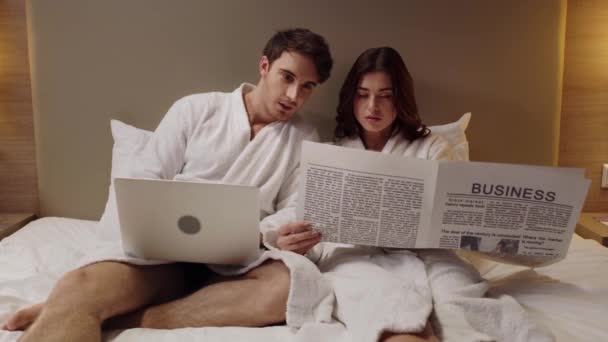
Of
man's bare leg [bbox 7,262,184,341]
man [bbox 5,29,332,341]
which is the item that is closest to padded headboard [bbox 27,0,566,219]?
man [bbox 5,29,332,341]

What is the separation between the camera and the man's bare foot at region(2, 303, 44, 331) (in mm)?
948

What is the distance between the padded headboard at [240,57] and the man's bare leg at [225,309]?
2.71 ft

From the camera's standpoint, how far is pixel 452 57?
1.71 meters

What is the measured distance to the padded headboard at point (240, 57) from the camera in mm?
1683

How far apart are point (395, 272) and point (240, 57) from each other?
98 cm

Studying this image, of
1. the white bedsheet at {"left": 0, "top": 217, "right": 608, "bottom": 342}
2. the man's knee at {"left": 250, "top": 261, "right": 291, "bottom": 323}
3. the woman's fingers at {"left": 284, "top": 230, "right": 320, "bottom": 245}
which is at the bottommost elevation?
the white bedsheet at {"left": 0, "top": 217, "right": 608, "bottom": 342}

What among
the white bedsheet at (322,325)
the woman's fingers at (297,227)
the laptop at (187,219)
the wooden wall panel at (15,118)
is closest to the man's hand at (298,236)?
the woman's fingers at (297,227)

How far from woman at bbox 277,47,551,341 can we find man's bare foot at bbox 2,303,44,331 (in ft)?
1.80

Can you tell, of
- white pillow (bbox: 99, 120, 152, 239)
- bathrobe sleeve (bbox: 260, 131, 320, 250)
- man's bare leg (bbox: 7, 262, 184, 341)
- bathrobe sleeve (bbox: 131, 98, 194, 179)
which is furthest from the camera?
white pillow (bbox: 99, 120, 152, 239)

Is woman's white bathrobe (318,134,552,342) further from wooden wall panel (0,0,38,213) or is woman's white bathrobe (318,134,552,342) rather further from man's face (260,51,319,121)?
wooden wall panel (0,0,38,213)

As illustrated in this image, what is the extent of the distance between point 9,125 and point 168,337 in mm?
1275

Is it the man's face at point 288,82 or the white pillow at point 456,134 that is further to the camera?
the white pillow at point 456,134

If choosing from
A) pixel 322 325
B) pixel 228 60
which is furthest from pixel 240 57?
pixel 322 325

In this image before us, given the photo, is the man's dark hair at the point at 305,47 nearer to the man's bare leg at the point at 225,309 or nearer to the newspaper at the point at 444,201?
the newspaper at the point at 444,201
